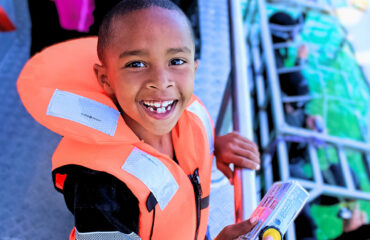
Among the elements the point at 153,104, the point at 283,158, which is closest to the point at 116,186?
the point at 153,104

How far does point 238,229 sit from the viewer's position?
64cm

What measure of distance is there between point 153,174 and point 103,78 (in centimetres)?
28

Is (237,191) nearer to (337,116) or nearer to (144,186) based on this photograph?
(144,186)

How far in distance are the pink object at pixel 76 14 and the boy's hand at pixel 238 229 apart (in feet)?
3.67

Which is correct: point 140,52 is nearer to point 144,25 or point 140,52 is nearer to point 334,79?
point 144,25

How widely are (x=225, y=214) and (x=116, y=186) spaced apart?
1.04ft

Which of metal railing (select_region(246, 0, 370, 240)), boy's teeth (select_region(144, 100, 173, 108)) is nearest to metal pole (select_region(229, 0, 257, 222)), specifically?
boy's teeth (select_region(144, 100, 173, 108))

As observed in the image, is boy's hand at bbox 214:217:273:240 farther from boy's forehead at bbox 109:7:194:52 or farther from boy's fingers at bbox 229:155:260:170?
boy's forehead at bbox 109:7:194:52

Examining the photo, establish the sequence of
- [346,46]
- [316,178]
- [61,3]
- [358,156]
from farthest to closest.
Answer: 1. [346,46]
2. [358,156]
3. [316,178]
4. [61,3]

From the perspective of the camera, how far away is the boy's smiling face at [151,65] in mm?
666

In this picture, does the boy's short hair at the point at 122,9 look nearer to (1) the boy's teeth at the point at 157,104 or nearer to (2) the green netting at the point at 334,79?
(1) the boy's teeth at the point at 157,104

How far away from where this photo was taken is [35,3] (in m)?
1.39

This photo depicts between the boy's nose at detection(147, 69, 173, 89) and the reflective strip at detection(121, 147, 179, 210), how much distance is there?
7.6 inches

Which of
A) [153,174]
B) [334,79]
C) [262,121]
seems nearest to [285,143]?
[262,121]
